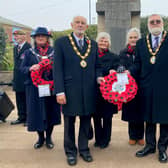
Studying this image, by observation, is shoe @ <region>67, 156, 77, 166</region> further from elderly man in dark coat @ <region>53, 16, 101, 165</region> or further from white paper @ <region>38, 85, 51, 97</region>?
white paper @ <region>38, 85, 51, 97</region>

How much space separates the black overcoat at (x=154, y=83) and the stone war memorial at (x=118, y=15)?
3.91m

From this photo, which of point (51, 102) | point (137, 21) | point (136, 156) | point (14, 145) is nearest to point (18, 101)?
point (14, 145)

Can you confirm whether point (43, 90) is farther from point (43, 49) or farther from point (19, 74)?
point (19, 74)

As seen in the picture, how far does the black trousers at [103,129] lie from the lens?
4070 millimetres

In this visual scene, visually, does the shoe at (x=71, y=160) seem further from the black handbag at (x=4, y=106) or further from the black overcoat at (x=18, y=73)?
the black handbag at (x=4, y=106)

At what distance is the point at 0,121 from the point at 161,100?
382 cm

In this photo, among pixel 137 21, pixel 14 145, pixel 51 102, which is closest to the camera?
pixel 51 102

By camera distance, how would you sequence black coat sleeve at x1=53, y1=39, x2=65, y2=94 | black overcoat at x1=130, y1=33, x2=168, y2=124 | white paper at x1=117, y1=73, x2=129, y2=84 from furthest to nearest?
white paper at x1=117, y1=73, x2=129, y2=84, black overcoat at x1=130, y1=33, x2=168, y2=124, black coat sleeve at x1=53, y1=39, x2=65, y2=94

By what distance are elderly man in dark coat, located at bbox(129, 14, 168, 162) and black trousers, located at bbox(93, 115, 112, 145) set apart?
653 mm

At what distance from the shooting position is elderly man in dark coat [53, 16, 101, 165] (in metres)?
3.38

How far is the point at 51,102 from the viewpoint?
13.1 feet

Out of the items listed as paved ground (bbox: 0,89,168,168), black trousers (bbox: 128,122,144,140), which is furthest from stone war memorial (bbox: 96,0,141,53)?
black trousers (bbox: 128,122,144,140)

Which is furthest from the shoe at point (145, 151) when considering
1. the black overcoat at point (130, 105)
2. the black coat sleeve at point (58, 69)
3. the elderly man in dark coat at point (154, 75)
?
the black coat sleeve at point (58, 69)

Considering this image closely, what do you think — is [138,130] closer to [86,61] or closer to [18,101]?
[86,61]
